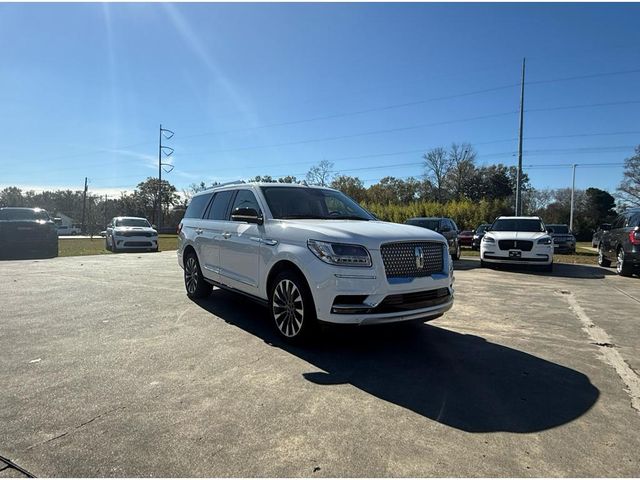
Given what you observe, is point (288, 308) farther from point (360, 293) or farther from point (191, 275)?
point (191, 275)

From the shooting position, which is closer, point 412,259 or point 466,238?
point 412,259

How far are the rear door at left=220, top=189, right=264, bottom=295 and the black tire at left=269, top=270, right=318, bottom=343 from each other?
1.77 feet

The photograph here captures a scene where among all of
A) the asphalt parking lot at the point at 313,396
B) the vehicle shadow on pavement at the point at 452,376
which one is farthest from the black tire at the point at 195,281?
the vehicle shadow on pavement at the point at 452,376

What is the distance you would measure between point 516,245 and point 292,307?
9940 millimetres

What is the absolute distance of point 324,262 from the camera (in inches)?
177

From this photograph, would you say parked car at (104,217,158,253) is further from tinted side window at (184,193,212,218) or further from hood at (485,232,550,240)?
hood at (485,232,550,240)

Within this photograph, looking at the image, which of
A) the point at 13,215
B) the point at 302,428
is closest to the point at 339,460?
the point at 302,428

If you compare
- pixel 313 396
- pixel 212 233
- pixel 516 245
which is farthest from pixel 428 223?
pixel 313 396

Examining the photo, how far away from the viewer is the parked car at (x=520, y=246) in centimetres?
1246

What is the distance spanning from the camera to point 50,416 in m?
3.17

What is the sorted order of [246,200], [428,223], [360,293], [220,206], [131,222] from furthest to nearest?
1. [131,222]
2. [428,223]
3. [220,206]
4. [246,200]
5. [360,293]

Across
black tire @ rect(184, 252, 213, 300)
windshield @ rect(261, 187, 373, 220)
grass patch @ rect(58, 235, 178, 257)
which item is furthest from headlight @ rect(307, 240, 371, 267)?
grass patch @ rect(58, 235, 178, 257)

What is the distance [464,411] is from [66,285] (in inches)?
341

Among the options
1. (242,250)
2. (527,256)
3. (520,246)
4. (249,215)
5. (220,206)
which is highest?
(220,206)
